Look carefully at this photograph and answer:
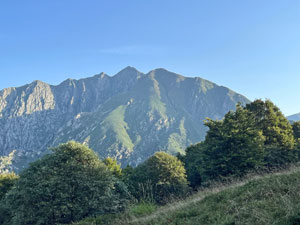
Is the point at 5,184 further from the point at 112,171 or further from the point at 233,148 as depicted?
the point at 233,148

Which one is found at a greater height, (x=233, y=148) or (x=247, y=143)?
(x=247, y=143)

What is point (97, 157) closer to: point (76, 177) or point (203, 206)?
point (76, 177)

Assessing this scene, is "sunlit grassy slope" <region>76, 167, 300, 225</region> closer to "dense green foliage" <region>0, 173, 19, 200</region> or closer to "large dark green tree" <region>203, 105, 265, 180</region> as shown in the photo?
"large dark green tree" <region>203, 105, 265, 180</region>

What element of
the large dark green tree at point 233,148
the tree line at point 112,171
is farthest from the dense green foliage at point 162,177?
the large dark green tree at point 233,148

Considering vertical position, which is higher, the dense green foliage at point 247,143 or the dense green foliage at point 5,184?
the dense green foliage at point 5,184

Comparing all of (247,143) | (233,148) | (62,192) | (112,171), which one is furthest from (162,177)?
(62,192)

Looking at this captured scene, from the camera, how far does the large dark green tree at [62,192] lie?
19.9 meters

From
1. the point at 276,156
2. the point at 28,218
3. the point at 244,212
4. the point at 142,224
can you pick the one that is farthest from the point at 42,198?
the point at 276,156

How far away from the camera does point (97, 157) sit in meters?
25.1

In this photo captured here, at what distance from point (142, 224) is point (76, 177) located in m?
15.3

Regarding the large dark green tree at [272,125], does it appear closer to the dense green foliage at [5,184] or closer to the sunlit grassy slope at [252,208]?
the sunlit grassy slope at [252,208]

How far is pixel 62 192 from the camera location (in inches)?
805

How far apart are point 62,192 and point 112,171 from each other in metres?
9.34

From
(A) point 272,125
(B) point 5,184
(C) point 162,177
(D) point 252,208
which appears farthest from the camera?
(C) point 162,177
